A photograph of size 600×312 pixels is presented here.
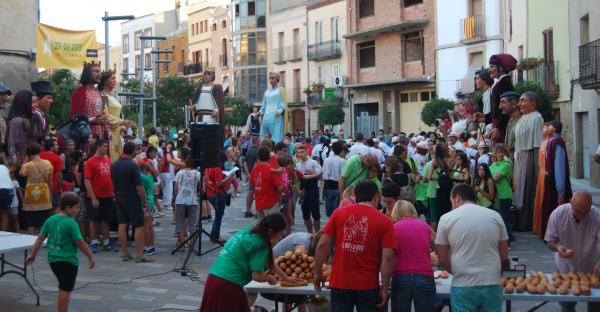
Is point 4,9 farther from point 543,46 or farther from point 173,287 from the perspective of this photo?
point 543,46

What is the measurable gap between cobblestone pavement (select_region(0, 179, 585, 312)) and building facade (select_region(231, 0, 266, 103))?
50074 millimetres

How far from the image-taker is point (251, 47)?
64312 mm

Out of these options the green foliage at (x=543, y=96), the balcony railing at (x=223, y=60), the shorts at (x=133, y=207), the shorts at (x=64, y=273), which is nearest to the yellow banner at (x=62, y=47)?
the shorts at (x=133, y=207)

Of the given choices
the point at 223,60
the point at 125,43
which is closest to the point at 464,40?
the point at 223,60

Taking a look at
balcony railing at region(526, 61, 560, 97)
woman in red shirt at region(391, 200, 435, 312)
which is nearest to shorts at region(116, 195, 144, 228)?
woman in red shirt at region(391, 200, 435, 312)

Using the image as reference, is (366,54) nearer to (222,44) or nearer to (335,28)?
(335,28)

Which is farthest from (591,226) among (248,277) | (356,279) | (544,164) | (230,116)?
(230,116)

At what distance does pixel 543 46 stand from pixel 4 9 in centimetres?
2048

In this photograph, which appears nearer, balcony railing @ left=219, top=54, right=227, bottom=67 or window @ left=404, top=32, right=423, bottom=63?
window @ left=404, top=32, right=423, bottom=63

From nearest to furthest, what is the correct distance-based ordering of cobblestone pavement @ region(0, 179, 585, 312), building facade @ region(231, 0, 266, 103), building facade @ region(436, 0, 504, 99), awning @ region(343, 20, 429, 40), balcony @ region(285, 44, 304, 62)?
cobblestone pavement @ region(0, 179, 585, 312), building facade @ region(436, 0, 504, 99), awning @ region(343, 20, 429, 40), balcony @ region(285, 44, 304, 62), building facade @ region(231, 0, 266, 103)

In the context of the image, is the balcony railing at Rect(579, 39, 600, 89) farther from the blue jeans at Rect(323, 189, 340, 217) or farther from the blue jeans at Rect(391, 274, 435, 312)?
the blue jeans at Rect(391, 274, 435, 312)

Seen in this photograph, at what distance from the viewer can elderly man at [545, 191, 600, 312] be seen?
796cm

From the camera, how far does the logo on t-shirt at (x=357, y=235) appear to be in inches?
270

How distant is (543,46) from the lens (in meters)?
30.6
